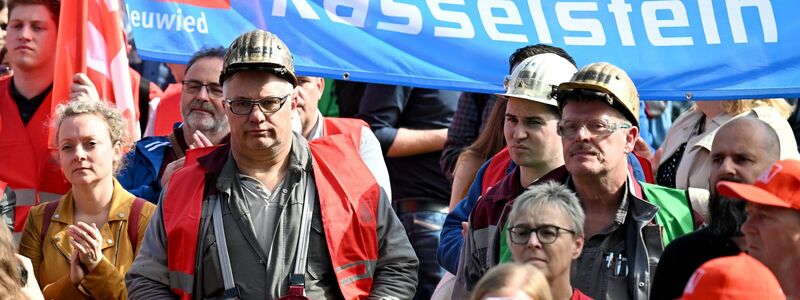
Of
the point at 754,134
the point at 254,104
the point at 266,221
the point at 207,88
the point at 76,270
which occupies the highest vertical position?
the point at 207,88

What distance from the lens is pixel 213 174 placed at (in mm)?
6918

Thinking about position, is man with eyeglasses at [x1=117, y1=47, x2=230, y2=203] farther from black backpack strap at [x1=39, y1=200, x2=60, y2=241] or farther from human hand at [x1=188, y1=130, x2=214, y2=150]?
black backpack strap at [x1=39, y1=200, x2=60, y2=241]

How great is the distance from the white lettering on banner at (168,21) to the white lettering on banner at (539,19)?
1.61m

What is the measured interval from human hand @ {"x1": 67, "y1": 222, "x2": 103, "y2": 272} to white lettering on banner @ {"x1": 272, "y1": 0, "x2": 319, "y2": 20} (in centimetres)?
139

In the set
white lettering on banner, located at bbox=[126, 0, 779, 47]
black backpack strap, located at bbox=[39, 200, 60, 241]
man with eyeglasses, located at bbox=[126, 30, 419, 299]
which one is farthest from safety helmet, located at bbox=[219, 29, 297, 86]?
black backpack strap, located at bbox=[39, 200, 60, 241]

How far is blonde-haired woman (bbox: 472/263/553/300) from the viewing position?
205 inches

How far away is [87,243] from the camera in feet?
23.4

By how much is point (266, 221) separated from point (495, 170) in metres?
1.18

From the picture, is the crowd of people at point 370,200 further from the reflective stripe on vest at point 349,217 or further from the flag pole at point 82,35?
the flag pole at point 82,35

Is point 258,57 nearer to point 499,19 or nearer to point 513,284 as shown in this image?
point 499,19

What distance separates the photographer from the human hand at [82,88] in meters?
8.48

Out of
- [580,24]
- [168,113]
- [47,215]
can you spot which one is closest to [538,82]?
[580,24]

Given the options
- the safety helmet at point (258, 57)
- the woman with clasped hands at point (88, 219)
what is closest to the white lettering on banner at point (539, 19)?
the safety helmet at point (258, 57)

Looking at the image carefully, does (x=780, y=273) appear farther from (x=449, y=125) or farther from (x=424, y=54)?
(x=449, y=125)
